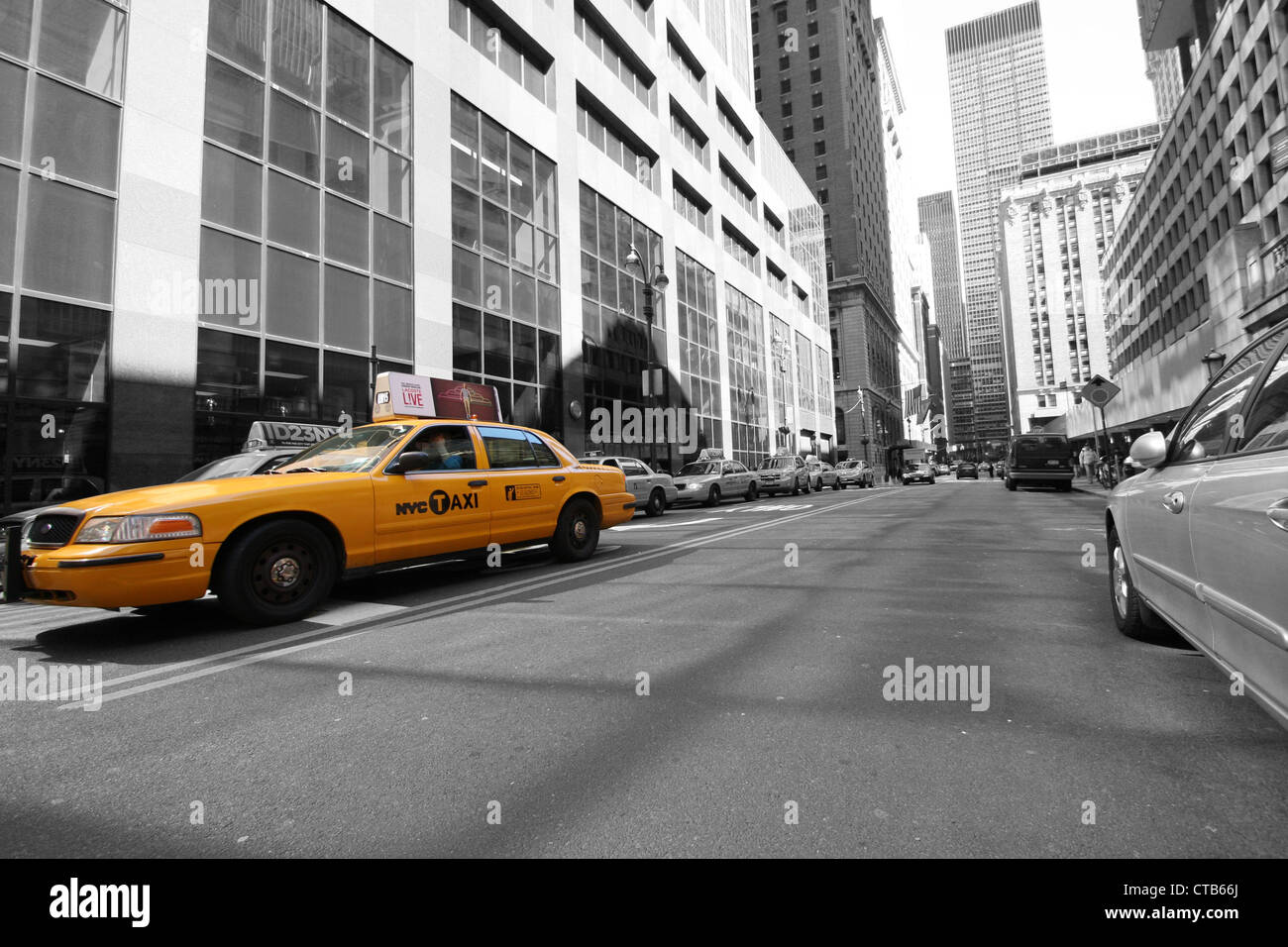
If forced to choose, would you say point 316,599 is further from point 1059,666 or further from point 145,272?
point 145,272

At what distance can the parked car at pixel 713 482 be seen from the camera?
68.0ft

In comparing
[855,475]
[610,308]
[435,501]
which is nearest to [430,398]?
[435,501]

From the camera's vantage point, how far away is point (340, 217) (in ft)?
51.0

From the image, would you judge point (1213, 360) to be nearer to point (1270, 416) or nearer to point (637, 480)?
point (637, 480)

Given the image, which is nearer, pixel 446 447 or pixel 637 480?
pixel 446 447

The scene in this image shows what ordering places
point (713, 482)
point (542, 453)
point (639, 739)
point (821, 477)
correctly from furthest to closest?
point (821, 477) → point (713, 482) → point (542, 453) → point (639, 739)

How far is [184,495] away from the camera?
465 centimetres

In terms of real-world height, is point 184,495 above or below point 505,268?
below

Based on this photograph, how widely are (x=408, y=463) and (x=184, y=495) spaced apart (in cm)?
165

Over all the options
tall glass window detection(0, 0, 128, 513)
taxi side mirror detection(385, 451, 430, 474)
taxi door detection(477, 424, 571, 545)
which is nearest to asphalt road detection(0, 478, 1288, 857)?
taxi side mirror detection(385, 451, 430, 474)

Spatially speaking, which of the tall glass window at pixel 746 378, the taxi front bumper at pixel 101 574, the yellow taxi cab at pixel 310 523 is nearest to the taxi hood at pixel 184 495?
the yellow taxi cab at pixel 310 523

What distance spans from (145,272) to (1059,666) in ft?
48.7

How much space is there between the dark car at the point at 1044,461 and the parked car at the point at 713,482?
35.5 feet

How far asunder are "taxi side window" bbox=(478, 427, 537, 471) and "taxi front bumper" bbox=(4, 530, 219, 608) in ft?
9.96
